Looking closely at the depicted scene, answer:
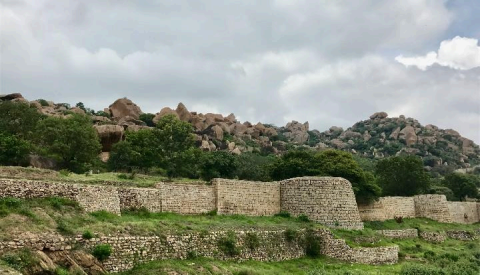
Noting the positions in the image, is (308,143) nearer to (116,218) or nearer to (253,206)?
(253,206)

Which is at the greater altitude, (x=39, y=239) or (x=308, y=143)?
(x=308, y=143)

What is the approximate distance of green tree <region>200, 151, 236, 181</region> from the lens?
138 ft

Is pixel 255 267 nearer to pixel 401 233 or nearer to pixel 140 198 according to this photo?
pixel 140 198

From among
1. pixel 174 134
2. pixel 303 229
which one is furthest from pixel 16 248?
pixel 174 134

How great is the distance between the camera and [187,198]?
97.6 ft

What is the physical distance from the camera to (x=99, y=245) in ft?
58.9

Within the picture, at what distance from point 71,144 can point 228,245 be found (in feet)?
70.7

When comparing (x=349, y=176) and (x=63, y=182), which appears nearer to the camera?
(x=63, y=182)

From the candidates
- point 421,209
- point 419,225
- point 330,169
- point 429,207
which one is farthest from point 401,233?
point 429,207

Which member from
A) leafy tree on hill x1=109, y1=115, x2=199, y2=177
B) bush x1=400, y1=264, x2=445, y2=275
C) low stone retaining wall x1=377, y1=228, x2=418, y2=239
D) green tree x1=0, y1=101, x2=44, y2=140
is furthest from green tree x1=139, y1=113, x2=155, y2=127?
bush x1=400, y1=264, x2=445, y2=275

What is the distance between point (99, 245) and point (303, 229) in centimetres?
1538

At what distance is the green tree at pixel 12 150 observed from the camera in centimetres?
3603

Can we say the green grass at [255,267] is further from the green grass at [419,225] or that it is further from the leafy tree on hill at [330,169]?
the leafy tree on hill at [330,169]

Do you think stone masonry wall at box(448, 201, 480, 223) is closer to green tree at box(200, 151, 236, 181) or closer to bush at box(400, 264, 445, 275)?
green tree at box(200, 151, 236, 181)
